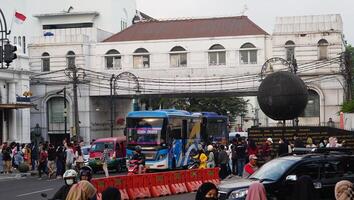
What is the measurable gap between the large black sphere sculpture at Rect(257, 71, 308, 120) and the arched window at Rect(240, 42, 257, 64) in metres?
34.6

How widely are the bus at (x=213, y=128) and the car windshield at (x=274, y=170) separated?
23.6 m

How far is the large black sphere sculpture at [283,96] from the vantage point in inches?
1121

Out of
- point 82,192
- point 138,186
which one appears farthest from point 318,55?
point 82,192

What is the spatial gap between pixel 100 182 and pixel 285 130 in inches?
493

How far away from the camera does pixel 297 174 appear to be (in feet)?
54.5

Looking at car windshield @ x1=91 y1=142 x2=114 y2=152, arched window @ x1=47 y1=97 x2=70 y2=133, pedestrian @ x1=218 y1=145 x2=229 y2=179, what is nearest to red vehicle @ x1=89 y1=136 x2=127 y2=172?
car windshield @ x1=91 y1=142 x2=114 y2=152

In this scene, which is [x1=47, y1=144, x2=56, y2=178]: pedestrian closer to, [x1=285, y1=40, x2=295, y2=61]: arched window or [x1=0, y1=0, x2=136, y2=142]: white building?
[x1=0, y1=0, x2=136, y2=142]: white building

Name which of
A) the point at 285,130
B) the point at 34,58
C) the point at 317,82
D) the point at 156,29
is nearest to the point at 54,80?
the point at 34,58

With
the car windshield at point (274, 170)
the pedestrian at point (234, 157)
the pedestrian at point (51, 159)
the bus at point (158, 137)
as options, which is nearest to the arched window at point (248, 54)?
the bus at point (158, 137)

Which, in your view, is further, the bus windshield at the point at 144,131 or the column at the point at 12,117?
the column at the point at 12,117

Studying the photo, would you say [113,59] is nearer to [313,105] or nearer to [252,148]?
[313,105]

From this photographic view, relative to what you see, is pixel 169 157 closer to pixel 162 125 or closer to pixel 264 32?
pixel 162 125

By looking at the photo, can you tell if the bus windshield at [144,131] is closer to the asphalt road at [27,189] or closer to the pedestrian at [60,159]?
the pedestrian at [60,159]

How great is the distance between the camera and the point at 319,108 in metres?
61.7
